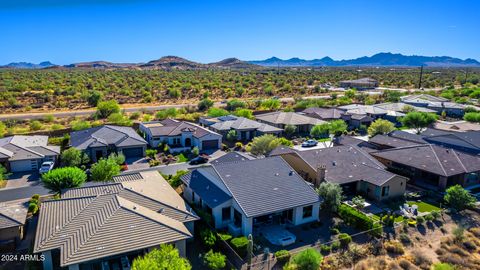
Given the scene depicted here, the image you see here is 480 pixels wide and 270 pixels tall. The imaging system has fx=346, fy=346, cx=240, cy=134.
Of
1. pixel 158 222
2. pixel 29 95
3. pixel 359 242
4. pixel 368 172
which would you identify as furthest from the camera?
pixel 29 95

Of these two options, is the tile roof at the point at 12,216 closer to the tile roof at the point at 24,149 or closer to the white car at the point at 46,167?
the white car at the point at 46,167

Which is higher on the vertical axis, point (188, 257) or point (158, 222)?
point (158, 222)

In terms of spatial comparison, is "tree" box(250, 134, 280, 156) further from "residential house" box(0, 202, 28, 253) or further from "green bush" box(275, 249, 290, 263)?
"residential house" box(0, 202, 28, 253)

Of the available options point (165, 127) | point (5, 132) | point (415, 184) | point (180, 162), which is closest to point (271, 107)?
point (165, 127)

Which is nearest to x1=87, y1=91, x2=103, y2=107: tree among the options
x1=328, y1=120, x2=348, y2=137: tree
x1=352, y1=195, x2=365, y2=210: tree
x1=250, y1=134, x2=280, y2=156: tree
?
x1=250, y1=134, x2=280, y2=156: tree

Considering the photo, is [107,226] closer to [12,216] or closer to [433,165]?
[12,216]

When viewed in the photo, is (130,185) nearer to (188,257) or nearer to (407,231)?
(188,257)
